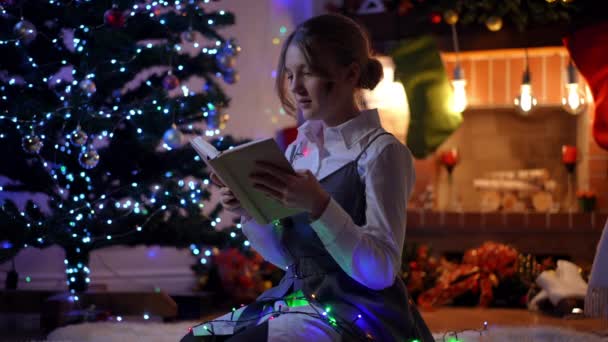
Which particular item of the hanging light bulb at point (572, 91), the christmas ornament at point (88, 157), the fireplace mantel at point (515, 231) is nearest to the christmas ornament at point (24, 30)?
the christmas ornament at point (88, 157)

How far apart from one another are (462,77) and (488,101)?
495 mm

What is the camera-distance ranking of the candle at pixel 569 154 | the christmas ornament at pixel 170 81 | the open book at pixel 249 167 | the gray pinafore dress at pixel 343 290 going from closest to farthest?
the open book at pixel 249 167 → the gray pinafore dress at pixel 343 290 → the christmas ornament at pixel 170 81 → the candle at pixel 569 154

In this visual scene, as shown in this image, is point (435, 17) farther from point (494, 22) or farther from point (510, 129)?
point (510, 129)

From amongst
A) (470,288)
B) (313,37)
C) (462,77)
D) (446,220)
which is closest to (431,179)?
(446,220)

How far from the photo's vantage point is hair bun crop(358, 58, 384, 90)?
1427mm

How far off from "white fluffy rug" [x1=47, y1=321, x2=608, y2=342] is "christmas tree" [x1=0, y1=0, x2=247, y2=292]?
27 centimetres

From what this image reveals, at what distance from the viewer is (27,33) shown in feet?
7.63

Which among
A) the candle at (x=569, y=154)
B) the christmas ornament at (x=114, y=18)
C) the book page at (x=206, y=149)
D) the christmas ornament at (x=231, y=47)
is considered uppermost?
the christmas ornament at (x=114, y=18)

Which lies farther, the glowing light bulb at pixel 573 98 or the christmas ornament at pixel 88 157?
the glowing light bulb at pixel 573 98

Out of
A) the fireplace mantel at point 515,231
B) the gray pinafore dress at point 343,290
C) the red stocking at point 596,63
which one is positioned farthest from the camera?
the fireplace mantel at point 515,231

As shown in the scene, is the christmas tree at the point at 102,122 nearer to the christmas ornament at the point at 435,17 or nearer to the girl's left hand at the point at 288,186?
the girl's left hand at the point at 288,186

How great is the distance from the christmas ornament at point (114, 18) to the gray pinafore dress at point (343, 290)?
1.33 m

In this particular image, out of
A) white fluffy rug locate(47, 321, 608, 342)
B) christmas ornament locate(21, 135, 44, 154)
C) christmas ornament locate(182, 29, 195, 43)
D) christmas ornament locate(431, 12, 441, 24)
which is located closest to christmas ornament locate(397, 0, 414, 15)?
christmas ornament locate(431, 12, 441, 24)

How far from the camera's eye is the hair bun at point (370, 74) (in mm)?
1427
